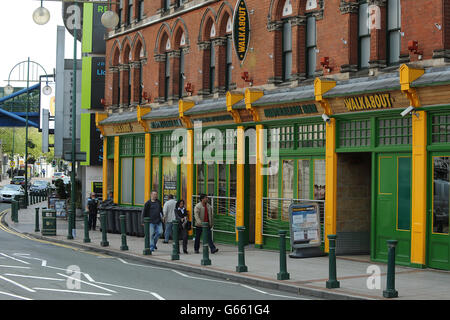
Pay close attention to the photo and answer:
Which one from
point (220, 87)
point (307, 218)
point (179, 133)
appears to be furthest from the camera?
point (179, 133)

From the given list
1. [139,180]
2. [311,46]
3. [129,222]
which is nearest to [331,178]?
[311,46]

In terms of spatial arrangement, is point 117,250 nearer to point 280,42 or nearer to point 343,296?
point 280,42

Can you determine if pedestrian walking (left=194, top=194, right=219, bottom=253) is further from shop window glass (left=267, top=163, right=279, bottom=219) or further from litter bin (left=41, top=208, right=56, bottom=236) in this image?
litter bin (left=41, top=208, right=56, bottom=236)

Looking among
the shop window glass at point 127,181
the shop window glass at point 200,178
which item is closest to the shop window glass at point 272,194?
the shop window glass at point 200,178

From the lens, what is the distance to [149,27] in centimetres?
3042

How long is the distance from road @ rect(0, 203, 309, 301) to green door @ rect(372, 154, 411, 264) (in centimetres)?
478

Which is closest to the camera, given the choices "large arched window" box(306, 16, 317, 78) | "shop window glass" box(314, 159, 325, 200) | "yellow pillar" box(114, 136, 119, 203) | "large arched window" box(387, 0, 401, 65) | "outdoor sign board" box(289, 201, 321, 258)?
"large arched window" box(387, 0, 401, 65)

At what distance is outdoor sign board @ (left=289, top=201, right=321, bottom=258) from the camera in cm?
1917

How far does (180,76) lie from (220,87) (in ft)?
12.0

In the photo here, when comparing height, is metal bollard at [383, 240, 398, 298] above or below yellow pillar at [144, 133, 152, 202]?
below

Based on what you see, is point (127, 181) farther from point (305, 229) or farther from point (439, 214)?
point (439, 214)

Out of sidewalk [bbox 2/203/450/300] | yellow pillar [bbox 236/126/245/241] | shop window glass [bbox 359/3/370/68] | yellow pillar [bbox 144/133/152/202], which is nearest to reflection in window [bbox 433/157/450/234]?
sidewalk [bbox 2/203/450/300]

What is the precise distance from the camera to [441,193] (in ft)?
55.2
